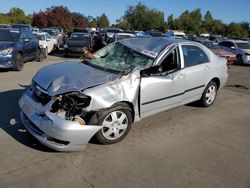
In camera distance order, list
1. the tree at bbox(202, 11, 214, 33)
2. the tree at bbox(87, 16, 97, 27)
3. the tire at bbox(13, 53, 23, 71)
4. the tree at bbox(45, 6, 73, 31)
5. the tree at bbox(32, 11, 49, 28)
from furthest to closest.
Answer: the tree at bbox(87, 16, 97, 27)
the tree at bbox(202, 11, 214, 33)
the tree at bbox(45, 6, 73, 31)
the tree at bbox(32, 11, 49, 28)
the tire at bbox(13, 53, 23, 71)

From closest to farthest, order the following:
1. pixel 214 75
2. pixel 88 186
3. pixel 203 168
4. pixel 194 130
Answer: pixel 88 186 < pixel 203 168 < pixel 194 130 < pixel 214 75

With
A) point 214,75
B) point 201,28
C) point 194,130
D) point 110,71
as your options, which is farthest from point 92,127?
point 201,28

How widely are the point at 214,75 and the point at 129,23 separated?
223ft

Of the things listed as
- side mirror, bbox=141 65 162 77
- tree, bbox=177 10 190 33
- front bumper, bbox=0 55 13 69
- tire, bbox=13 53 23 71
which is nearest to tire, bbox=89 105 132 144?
side mirror, bbox=141 65 162 77

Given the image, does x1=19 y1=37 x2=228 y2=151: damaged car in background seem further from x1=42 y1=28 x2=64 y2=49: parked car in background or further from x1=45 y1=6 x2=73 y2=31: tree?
x1=45 y1=6 x2=73 y2=31: tree

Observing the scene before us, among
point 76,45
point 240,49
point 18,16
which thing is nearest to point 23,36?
point 76,45

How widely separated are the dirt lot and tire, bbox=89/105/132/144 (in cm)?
13

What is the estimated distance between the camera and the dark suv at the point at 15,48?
10.4 m

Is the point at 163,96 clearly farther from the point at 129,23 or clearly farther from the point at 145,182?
the point at 129,23

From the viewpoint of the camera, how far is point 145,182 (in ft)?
12.1

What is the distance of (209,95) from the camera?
6.84 metres

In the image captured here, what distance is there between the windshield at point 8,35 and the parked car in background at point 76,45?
600 centimetres

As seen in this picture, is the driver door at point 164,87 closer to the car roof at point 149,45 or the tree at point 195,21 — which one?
the car roof at point 149,45

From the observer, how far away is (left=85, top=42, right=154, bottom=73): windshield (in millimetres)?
5262
